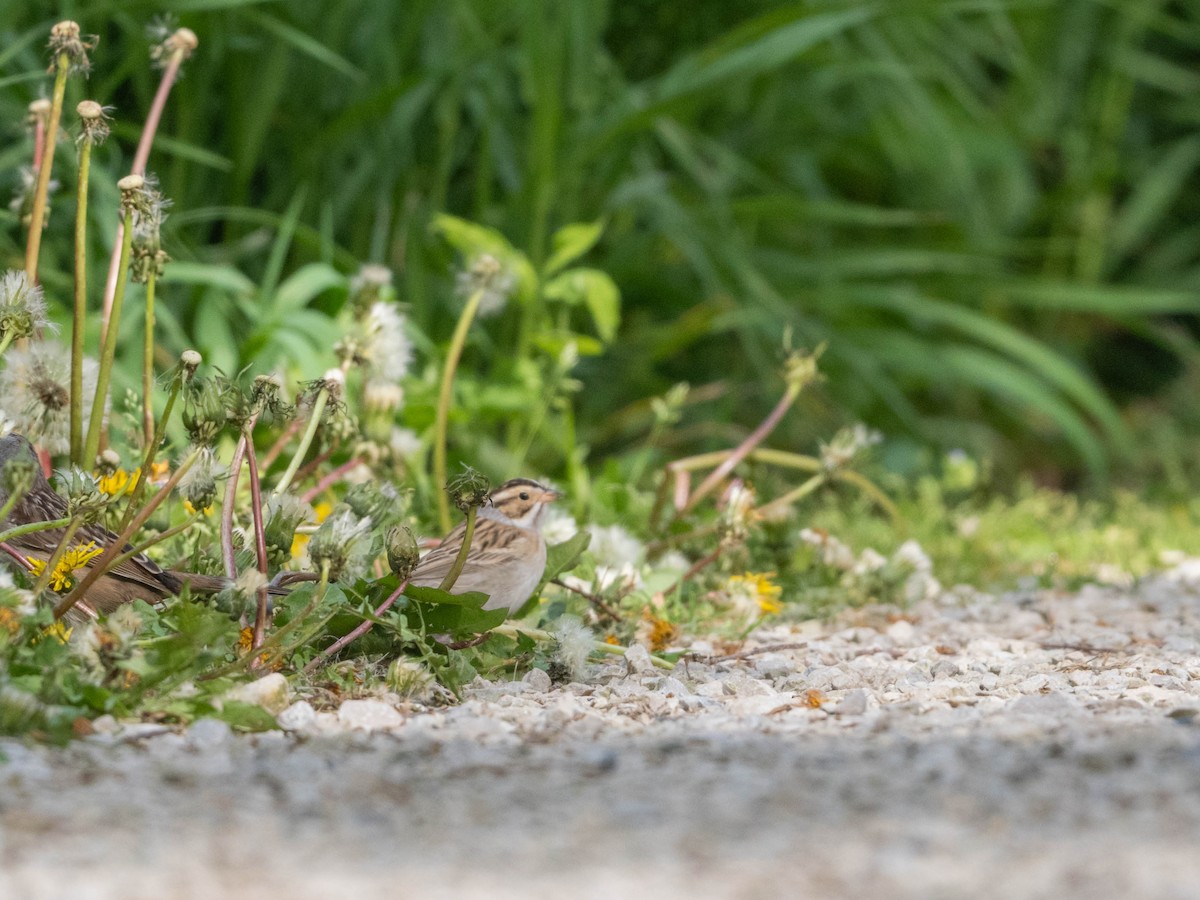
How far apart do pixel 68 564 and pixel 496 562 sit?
75 centimetres

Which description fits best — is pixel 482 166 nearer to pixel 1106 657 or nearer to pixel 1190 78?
pixel 1106 657

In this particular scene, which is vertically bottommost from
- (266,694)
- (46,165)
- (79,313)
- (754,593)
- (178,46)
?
(754,593)

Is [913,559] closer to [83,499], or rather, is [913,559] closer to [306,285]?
[306,285]

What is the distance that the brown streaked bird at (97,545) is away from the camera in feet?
8.04

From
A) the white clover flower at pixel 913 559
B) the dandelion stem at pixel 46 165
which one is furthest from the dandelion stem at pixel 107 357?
the white clover flower at pixel 913 559

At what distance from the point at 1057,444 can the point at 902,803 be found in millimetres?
5838

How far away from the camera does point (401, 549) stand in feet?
7.34

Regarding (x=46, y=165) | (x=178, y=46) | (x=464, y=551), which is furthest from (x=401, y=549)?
(x=178, y=46)

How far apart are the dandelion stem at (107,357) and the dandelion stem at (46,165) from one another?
16 centimetres

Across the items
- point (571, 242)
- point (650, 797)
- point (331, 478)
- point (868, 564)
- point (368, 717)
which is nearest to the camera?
point (650, 797)

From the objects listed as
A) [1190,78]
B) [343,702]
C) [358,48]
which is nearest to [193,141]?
[358,48]

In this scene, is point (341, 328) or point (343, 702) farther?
point (341, 328)

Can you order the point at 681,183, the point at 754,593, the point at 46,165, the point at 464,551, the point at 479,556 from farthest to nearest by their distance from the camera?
the point at 681,183
the point at 754,593
the point at 479,556
the point at 46,165
the point at 464,551

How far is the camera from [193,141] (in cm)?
438
